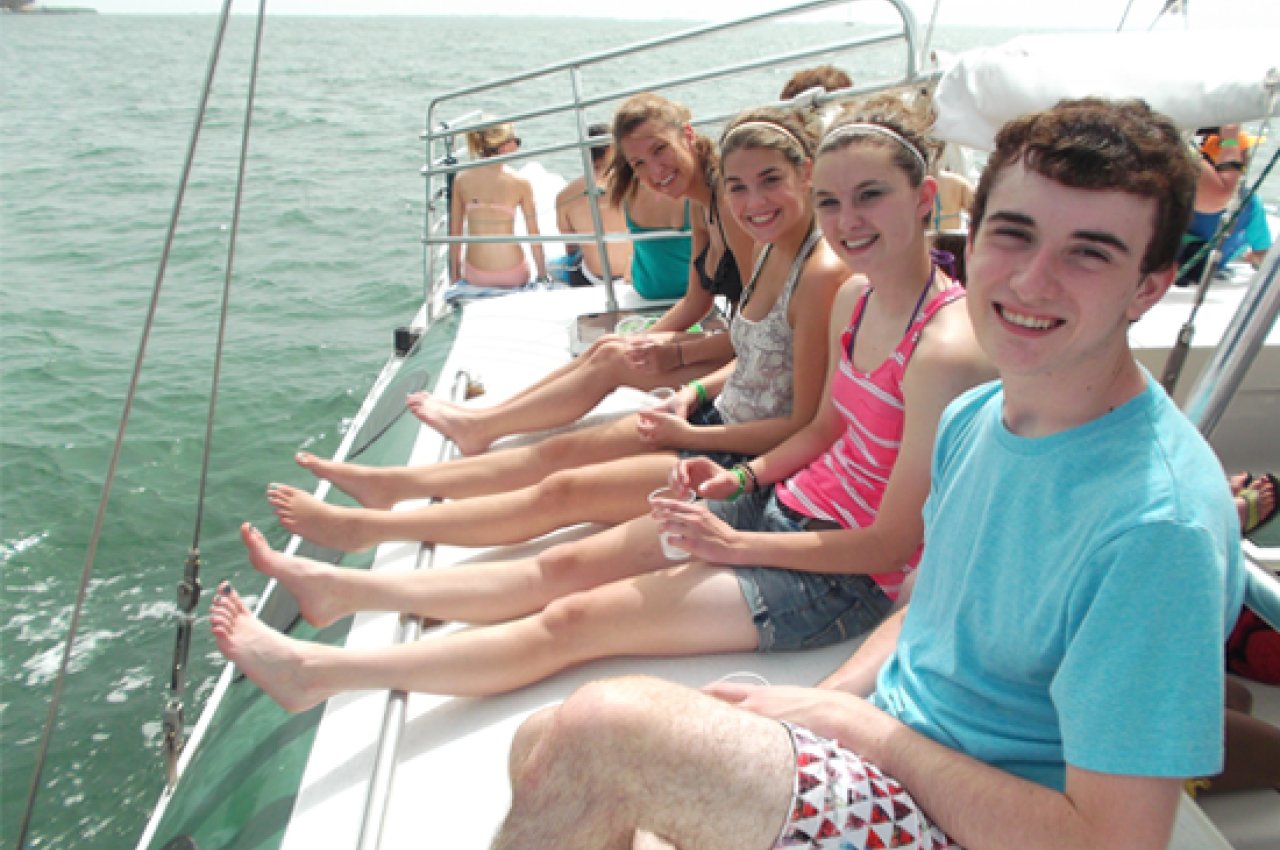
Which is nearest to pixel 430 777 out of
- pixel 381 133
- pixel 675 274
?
pixel 675 274

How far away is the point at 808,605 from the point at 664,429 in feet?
2.38

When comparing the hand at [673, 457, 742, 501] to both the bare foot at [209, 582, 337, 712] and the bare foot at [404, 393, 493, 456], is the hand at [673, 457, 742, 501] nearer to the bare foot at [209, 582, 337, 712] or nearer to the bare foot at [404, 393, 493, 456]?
the bare foot at [209, 582, 337, 712]

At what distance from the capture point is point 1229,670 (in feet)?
6.43

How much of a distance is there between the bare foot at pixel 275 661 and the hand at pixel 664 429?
1.00m

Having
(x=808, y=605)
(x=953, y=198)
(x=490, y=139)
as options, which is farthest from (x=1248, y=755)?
(x=490, y=139)

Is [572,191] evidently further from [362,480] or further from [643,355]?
[362,480]

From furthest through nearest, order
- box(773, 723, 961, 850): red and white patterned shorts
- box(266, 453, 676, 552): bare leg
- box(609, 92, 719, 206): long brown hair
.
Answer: box(609, 92, 719, 206): long brown hair, box(266, 453, 676, 552): bare leg, box(773, 723, 961, 850): red and white patterned shorts

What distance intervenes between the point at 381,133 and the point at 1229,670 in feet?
56.7

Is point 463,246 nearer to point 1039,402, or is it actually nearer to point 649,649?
point 649,649

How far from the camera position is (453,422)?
2.93 meters

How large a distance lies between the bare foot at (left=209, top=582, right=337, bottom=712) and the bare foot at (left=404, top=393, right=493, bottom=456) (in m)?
1.12

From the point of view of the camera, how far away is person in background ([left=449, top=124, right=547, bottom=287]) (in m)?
5.23

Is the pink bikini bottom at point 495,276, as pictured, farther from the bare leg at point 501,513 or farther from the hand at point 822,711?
the hand at point 822,711

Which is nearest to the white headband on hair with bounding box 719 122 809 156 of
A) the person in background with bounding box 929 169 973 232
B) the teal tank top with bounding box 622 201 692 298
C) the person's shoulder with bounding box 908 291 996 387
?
the person's shoulder with bounding box 908 291 996 387
